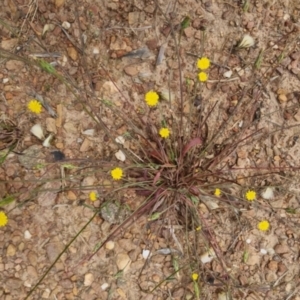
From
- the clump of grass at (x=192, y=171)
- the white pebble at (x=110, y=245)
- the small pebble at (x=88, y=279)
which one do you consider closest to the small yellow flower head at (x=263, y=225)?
the clump of grass at (x=192, y=171)

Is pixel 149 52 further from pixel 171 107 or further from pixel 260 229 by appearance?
pixel 260 229

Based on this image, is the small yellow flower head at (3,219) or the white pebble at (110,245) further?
the white pebble at (110,245)

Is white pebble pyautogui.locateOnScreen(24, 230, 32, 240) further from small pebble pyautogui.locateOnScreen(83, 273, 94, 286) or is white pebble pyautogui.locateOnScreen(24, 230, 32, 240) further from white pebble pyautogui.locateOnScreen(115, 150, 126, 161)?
white pebble pyautogui.locateOnScreen(115, 150, 126, 161)

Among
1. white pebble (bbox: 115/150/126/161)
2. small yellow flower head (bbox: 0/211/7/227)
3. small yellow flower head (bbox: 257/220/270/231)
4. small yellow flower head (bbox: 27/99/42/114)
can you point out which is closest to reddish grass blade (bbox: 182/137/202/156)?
white pebble (bbox: 115/150/126/161)

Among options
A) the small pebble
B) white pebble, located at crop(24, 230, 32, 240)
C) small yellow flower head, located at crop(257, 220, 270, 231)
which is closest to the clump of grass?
small yellow flower head, located at crop(257, 220, 270, 231)

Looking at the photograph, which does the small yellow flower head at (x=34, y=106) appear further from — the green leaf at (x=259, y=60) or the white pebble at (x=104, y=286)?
the green leaf at (x=259, y=60)

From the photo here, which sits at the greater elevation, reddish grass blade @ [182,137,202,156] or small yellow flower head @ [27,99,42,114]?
reddish grass blade @ [182,137,202,156]

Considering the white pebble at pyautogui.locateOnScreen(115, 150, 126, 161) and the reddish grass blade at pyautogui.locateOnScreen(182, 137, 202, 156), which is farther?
the white pebble at pyautogui.locateOnScreen(115, 150, 126, 161)

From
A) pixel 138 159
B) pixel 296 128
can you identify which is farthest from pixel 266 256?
pixel 138 159

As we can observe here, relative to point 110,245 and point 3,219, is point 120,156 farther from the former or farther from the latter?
point 3,219

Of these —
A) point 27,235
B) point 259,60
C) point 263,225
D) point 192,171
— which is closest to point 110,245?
point 27,235

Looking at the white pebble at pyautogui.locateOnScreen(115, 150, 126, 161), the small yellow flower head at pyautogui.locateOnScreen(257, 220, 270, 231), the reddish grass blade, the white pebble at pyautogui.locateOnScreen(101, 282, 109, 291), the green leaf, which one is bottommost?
the white pebble at pyautogui.locateOnScreen(101, 282, 109, 291)
